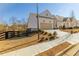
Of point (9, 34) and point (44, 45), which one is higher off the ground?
point (9, 34)

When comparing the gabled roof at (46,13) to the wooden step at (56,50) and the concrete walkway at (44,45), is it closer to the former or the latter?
the concrete walkway at (44,45)

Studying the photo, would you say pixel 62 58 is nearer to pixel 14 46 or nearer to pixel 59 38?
pixel 59 38

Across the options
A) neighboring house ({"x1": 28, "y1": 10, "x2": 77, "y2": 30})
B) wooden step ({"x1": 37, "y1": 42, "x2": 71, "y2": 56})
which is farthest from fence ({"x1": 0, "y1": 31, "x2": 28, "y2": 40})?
wooden step ({"x1": 37, "y1": 42, "x2": 71, "y2": 56})

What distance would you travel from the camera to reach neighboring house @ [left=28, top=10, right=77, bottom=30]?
1.99 metres

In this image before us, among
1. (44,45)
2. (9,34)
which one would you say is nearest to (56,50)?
(44,45)

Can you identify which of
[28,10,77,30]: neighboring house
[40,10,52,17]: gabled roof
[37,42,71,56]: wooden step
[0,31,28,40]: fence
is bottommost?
[37,42,71,56]: wooden step

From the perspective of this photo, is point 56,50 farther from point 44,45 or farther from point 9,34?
point 9,34

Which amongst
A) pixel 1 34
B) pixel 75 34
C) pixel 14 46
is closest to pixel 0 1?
pixel 1 34

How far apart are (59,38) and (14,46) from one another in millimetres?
414

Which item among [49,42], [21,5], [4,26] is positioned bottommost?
[49,42]

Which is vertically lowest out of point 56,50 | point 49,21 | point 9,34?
point 56,50

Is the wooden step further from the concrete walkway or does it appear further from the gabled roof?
the gabled roof

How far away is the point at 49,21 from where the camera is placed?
2010mm

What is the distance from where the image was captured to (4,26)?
6.54 feet
